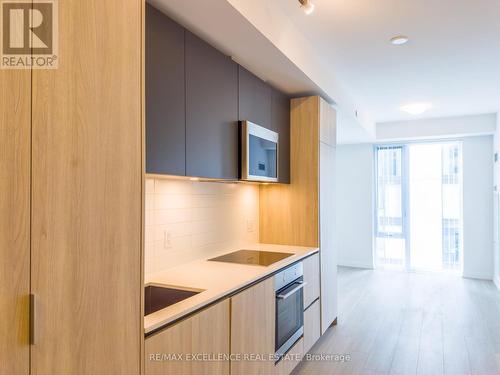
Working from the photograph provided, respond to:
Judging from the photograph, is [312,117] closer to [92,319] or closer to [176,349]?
[176,349]

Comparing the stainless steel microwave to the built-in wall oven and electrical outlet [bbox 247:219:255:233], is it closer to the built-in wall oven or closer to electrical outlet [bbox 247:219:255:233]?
electrical outlet [bbox 247:219:255:233]

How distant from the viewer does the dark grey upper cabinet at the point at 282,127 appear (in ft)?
10.3

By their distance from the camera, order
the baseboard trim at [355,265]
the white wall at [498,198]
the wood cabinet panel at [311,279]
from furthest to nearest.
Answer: the baseboard trim at [355,265] → the white wall at [498,198] → the wood cabinet panel at [311,279]

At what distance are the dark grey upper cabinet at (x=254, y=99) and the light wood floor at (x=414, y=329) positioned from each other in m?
1.99

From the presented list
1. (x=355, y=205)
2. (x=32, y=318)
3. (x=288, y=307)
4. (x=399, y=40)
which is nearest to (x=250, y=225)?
(x=288, y=307)

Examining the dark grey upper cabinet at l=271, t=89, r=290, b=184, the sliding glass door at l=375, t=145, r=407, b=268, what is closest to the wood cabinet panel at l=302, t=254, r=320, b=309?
the dark grey upper cabinet at l=271, t=89, r=290, b=184

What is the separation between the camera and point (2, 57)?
2.91 ft

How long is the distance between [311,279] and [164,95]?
6.75 ft

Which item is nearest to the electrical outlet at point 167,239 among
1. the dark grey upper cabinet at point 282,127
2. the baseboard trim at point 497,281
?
the dark grey upper cabinet at point 282,127

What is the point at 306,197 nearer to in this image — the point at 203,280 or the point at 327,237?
the point at 327,237

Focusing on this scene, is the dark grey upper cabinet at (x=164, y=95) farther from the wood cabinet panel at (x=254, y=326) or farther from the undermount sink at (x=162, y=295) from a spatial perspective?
the wood cabinet panel at (x=254, y=326)

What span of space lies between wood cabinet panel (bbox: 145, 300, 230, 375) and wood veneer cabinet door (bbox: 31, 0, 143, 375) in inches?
4.9

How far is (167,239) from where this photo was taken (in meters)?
2.36

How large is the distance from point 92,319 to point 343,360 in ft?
8.16
